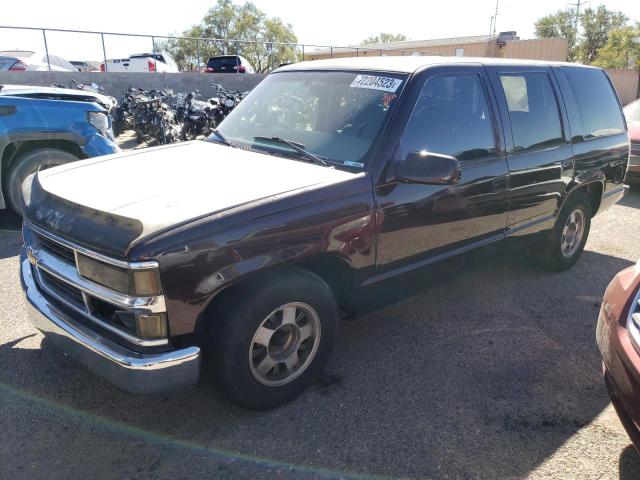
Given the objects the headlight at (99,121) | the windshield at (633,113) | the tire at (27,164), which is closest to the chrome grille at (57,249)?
the tire at (27,164)

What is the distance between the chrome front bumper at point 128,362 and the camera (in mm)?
2402

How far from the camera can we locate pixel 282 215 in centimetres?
270

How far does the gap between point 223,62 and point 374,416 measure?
1902cm

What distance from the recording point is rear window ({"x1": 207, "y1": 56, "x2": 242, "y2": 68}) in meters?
19.7

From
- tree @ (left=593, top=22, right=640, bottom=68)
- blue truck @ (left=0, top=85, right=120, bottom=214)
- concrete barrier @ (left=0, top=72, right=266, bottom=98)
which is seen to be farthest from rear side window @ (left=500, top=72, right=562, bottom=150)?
tree @ (left=593, top=22, right=640, bottom=68)

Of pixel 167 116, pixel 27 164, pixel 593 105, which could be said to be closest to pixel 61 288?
pixel 27 164

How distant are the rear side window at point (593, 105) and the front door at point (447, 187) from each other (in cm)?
137

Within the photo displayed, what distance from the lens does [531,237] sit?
15.0 ft

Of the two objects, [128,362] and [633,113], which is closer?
[128,362]

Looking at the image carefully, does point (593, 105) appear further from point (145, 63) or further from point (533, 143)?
point (145, 63)

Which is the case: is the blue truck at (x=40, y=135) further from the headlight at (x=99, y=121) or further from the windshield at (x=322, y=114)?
the windshield at (x=322, y=114)

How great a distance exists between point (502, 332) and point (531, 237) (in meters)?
1.02

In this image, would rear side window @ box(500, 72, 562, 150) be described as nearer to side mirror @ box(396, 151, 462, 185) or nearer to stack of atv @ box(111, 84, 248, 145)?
side mirror @ box(396, 151, 462, 185)

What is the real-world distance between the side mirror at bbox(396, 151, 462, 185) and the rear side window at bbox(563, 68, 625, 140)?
2.28 m
